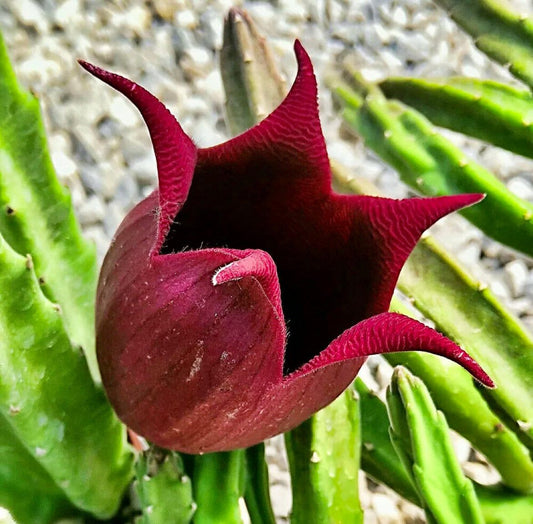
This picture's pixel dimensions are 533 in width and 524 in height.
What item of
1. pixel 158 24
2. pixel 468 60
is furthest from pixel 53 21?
pixel 468 60

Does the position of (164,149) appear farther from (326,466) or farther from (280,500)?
(280,500)

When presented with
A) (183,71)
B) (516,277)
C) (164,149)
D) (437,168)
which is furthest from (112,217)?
(164,149)

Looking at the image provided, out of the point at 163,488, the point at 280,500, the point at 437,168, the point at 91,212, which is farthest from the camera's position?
the point at 91,212

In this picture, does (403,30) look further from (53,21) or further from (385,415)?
(385,415)

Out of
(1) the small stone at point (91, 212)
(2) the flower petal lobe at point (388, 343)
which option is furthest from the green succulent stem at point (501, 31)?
(1) the small stone at point (91, 212)

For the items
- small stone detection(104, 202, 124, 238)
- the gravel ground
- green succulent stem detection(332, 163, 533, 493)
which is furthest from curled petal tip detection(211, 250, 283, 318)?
small stone detection(104, 202, 124, 238)

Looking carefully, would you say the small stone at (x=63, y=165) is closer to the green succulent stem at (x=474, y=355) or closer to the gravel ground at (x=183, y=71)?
the gravel ground at (x=183, y=71)
